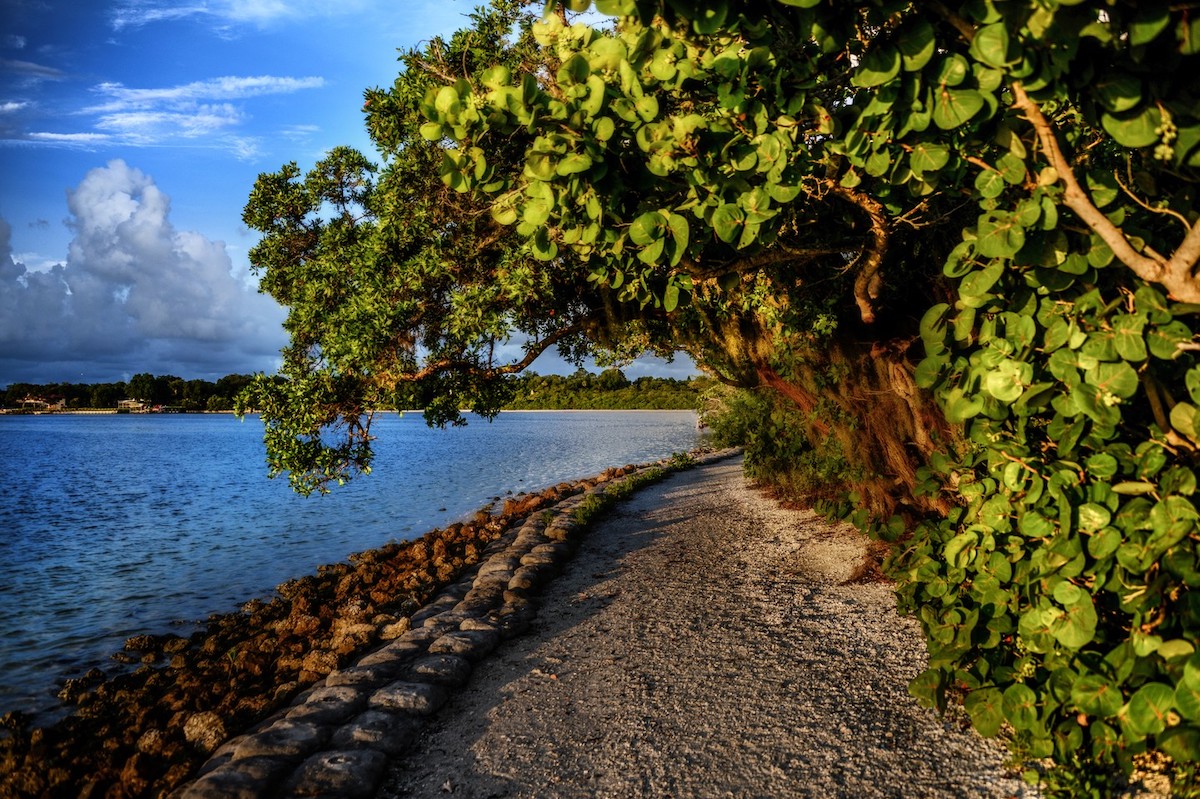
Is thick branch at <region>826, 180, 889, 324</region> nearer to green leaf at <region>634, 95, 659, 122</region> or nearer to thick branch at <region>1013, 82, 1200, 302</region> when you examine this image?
thick branch at <region>1013, 82, 1200, 302</region>

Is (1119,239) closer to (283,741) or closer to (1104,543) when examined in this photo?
(1104,543)

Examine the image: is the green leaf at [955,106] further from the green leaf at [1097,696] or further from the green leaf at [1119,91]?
the green leaf at [1097,696]

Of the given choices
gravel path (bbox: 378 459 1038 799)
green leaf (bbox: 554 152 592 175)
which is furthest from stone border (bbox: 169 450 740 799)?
green leaf (bbox: 554 152 592 175)

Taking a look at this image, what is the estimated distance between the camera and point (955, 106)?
2.65 m

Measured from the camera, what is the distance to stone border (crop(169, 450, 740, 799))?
4.61 m

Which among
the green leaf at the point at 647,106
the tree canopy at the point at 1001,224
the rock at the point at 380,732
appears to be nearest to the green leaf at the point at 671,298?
the tree canopy at the point at 1001,224

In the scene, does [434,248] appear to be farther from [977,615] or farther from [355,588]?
[977,615]

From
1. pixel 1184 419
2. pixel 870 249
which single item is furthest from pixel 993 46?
pixel 870 249

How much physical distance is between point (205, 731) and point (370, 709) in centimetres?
163

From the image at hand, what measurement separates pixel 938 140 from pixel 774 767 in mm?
3921

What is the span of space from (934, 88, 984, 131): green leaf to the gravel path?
3812 millimetres

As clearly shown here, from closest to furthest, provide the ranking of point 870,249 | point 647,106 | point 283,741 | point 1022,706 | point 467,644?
point 647,106, point 1022,706, point 283,741, point 870,249, point 467,644

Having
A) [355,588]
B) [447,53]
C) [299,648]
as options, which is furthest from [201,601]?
[447,53]

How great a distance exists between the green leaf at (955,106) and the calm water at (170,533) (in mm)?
10755
